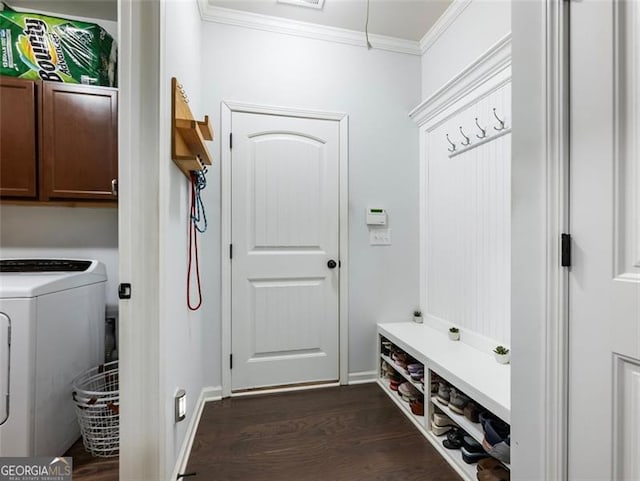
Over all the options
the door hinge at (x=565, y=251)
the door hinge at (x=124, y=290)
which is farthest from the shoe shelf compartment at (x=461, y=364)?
the door hinge at (x=124, y=290)

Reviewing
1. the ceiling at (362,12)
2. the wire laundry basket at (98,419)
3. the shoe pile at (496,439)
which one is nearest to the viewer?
the shoe pile at (496,439)

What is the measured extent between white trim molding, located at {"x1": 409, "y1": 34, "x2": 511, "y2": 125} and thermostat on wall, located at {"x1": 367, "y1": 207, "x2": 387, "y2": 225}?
0.83 meters

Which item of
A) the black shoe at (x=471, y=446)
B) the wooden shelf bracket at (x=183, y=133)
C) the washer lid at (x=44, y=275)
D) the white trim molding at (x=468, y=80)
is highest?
the white trim molding at (x=468, y=80)

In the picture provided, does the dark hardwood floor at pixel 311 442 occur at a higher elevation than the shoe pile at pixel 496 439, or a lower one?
lower

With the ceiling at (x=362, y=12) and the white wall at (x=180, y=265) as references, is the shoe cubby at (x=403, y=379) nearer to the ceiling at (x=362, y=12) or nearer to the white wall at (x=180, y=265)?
the white wall at (x=180, y=265)

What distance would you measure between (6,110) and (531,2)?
257cm

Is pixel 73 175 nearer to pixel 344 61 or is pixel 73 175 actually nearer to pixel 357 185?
pixel 357 185

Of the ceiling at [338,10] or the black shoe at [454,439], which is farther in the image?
the ceiling at [338,10]

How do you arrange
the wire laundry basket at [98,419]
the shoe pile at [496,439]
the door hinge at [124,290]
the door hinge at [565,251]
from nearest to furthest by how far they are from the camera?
the door hinge at [565,251] < the door hinge at [124,290] < the shoe pile at [496,439] < the wire laundry basket at [98,419]

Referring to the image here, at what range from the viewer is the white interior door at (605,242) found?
0.76 metres

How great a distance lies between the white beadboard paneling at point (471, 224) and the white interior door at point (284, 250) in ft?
2.62

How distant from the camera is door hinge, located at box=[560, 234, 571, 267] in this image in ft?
2.87

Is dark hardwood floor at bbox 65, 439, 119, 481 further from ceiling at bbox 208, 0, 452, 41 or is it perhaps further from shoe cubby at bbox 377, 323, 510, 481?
ceiling at bbox 208, 0, 452, 41

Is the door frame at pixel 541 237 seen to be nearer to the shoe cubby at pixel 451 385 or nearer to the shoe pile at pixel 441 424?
the shoe cubby at pixel 451 385
